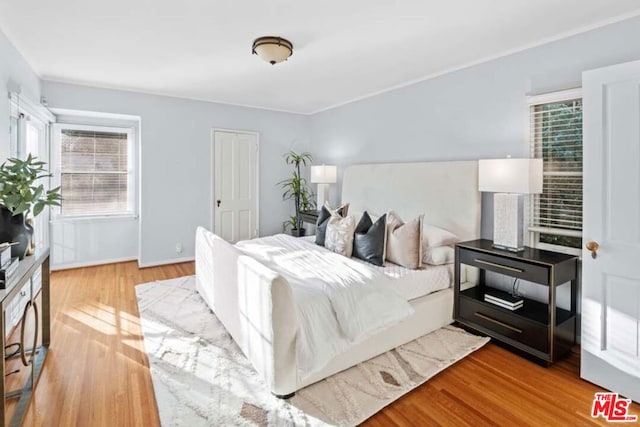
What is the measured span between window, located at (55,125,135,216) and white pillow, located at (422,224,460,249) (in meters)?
4.55

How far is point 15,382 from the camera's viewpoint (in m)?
2.18

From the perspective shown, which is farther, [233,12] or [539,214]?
[539,214]

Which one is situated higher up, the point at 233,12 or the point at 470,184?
the point at 233,12

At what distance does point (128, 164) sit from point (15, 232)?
3.34 meters

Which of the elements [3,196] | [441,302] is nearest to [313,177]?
[441,302]

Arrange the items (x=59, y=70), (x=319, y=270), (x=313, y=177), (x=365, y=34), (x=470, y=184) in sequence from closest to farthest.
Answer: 1. (x=319, y=270)
2. (x=365, y=34)
3. (x=470, y=184)
4. (x=59, y=70)
5. (x=313, y=177)

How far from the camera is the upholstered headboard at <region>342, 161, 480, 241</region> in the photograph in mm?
3258

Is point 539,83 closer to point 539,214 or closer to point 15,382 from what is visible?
point 539,214

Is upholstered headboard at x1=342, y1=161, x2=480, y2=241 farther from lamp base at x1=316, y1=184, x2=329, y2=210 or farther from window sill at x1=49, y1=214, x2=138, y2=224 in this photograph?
window sill at x1=49, y1=214, x2=138, y2=224

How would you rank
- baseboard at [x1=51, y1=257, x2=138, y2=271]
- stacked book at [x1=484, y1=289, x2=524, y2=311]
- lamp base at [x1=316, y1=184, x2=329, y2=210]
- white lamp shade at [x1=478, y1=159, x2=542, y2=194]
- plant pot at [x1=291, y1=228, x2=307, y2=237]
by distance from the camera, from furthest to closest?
plant pot at [x1=291, y1=228, x2=307, y2=237] → lamp base at [x1=316, y1=184, x2=329, y2=210] → baseboard at [x1=51, y1=257, x2=138, y2=271] → stacked book at [x1=484, y1=289, x2=524, y2=311] → white lamp shade at [x1=478, y1=159, x2=542, y2=194]

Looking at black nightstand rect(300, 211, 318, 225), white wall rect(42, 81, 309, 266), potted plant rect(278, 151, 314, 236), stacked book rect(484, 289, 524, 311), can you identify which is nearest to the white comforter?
stacked book rect(484, 289, 524, 311)

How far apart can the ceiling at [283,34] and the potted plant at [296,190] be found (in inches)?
77.3

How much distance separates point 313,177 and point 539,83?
122 inches

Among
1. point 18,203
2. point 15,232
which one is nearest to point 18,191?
point 18,203
